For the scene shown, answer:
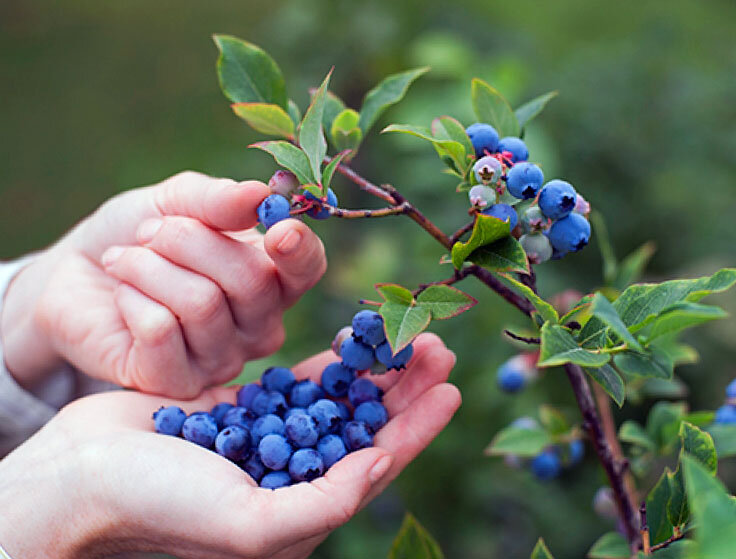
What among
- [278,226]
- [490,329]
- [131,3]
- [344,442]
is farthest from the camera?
[131,3]

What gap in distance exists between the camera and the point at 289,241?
0.92 m

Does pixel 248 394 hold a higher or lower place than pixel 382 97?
lower

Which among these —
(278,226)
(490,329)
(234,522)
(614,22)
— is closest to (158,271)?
(278,226)

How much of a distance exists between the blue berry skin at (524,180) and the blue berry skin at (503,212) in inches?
0.9

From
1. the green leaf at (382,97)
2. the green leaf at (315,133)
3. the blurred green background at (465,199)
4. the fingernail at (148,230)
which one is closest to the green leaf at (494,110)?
the green leaf at (382,97)

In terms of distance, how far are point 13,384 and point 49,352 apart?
11cm

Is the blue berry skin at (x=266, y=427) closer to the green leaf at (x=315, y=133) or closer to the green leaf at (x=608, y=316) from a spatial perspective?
the green leaf at (x=315, y=133)

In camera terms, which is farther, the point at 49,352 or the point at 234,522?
the point at 49,352

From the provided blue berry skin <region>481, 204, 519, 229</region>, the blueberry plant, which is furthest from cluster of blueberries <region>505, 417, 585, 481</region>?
blue berry skin <region>481, 204, 519, 229</region>

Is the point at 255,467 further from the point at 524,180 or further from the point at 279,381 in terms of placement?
the point at 524,180

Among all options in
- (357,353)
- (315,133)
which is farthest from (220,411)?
(315,133)

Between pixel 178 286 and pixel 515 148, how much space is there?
0.57m

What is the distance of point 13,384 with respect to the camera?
1.48 meters

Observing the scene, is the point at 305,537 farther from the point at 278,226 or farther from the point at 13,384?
the point at 13,384
